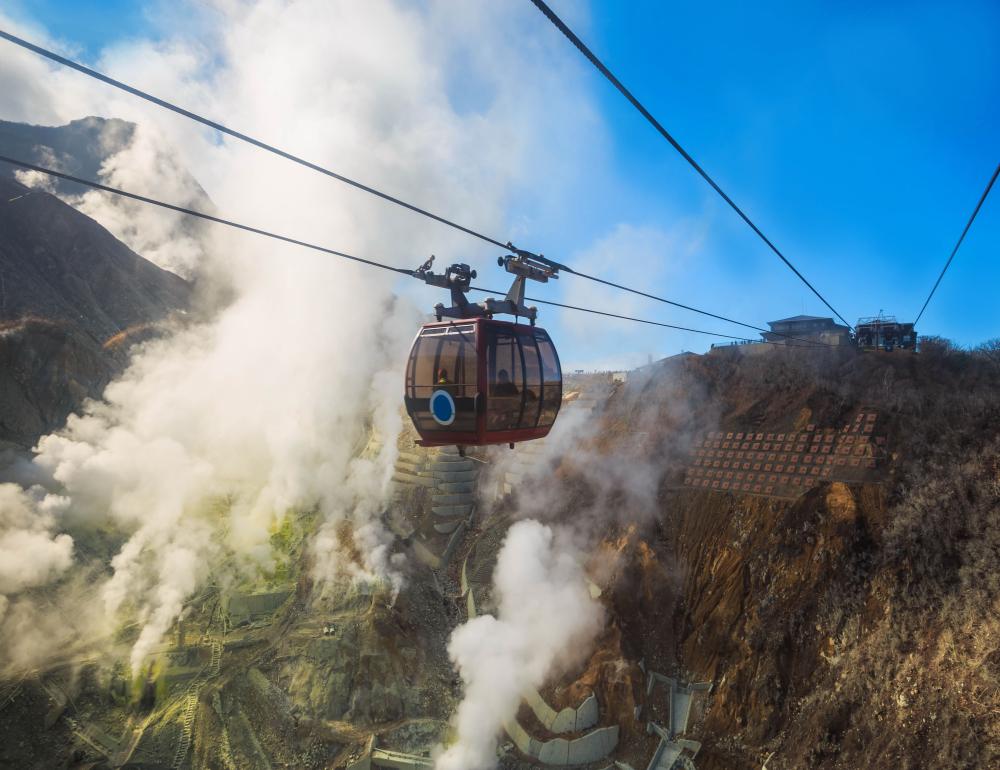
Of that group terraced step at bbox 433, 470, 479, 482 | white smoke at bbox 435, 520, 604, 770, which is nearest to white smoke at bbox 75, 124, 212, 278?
terraced step at bbox 433, 470, 479, 482

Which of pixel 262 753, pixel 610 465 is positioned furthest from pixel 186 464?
pixel 610 465

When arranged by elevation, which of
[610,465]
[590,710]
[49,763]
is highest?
[610,465]

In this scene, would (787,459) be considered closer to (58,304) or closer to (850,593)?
(850,593)

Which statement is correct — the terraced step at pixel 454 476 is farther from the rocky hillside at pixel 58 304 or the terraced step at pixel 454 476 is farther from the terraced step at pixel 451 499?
the rocky hillside at pixel 58 304

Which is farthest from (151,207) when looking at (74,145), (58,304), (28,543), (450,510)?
(450,510)

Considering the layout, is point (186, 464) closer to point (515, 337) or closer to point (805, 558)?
point (515, 337)
